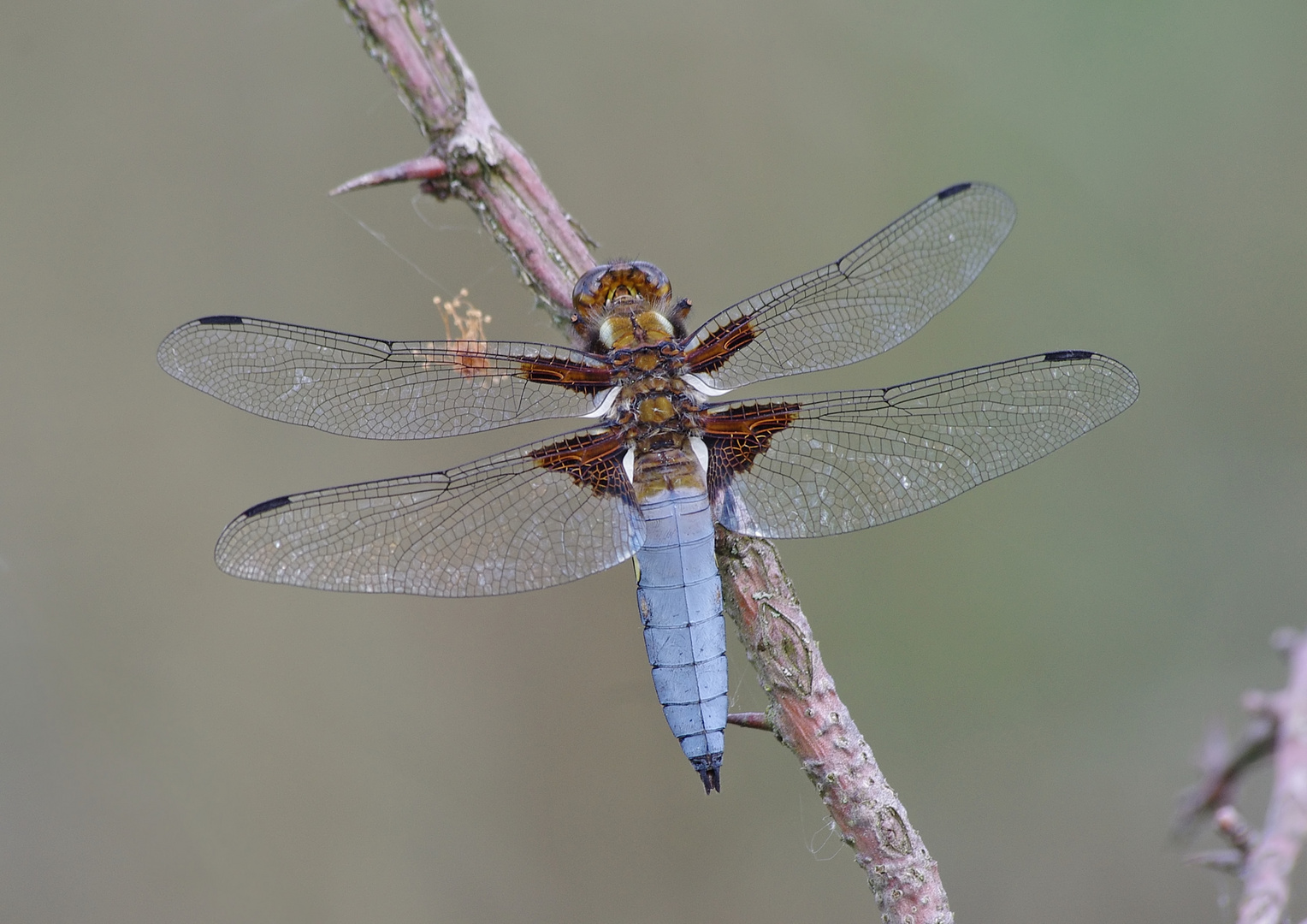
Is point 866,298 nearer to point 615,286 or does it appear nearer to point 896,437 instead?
point 896,437

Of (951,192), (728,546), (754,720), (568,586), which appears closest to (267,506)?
(728,546)

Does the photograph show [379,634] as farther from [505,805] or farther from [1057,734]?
[1057,734]

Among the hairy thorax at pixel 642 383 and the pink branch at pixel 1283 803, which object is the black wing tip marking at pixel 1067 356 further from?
the pink branch at pixel 1283 803

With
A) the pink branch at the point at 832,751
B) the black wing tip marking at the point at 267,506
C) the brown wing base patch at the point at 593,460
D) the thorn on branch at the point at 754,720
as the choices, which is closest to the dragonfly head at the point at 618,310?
the brown wing base patch at the point at 593,460

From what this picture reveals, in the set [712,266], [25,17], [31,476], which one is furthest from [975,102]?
[31,476]

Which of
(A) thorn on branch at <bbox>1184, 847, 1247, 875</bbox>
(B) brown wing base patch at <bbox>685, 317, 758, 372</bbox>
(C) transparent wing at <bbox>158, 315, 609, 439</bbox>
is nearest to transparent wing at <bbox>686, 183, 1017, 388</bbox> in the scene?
(B) brown wing base patch at <bbox>685, 317, 758, 372</bbox>
